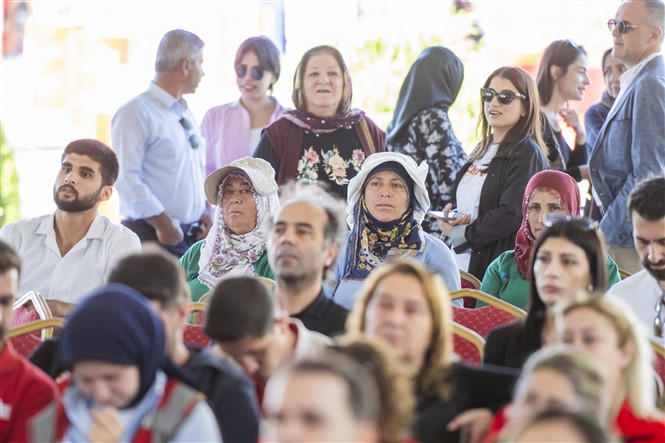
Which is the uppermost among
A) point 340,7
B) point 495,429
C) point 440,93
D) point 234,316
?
point 340,7

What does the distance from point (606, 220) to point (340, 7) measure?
3643mm

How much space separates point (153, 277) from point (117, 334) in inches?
16.0

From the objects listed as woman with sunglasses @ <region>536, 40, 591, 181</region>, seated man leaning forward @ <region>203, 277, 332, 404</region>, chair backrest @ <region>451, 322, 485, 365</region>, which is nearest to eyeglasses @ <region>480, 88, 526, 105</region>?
woman with sunglasses @ <region>536, 40, 591, 181</region>

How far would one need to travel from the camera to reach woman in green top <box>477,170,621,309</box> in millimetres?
4246

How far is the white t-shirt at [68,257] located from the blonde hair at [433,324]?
5.59 feet

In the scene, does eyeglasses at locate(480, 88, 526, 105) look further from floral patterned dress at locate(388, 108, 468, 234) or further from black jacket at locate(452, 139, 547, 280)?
floral patterned dress at locate(388, 108, 468, 234)

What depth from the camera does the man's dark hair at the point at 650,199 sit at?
3.51m

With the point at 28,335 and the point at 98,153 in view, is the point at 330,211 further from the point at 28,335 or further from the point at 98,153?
the point at 98,153

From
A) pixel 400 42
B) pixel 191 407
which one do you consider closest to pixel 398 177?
pixel 191 407

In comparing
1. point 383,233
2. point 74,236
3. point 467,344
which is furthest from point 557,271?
point 74,236

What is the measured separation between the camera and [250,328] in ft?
8.42

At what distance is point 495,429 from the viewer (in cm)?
235

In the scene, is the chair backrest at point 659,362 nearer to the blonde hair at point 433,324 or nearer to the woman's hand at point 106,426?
the blonde hair at point 433,324

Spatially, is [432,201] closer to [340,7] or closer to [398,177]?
[398,177]
